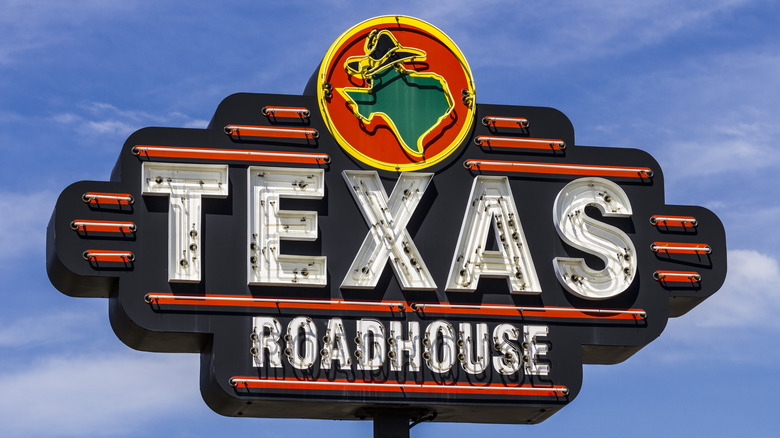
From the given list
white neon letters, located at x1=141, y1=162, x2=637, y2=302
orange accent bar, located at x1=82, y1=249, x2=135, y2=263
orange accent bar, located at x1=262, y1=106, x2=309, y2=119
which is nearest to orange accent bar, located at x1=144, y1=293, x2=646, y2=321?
white neon letters, located at x1=141, y1=162, x2=637, y2=302

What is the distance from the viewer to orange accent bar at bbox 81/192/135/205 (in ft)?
81.3

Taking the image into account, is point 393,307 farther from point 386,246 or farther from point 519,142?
point 519,142

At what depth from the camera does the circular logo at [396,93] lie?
26047 mm

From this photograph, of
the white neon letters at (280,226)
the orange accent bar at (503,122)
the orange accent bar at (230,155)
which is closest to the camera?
the white neon letters at (280,226)

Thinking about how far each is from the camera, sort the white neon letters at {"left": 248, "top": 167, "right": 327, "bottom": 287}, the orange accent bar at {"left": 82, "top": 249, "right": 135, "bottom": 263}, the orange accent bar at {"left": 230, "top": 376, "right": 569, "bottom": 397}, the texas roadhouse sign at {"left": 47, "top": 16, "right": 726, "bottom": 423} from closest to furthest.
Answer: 1. the orange accent bar at {"left": 230, "top": 376, "right": 569, "bottom": 397}
2. the orange accent bar at {"left": 82, "top": 249, "right": 135, "bottom": 263}
3. the texas roadhouse sign at {"left": 47, "top": 16, "right": 726, "bottom": 423}
4. the white neon letters at {"left": 248, "top": 167, "right": 327, "bottom": 287}

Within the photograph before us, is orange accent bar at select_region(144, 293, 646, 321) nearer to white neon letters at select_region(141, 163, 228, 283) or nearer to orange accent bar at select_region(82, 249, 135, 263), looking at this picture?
white neon letters at select_region(141, 163, 228, 283)

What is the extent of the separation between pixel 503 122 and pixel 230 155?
399 cm

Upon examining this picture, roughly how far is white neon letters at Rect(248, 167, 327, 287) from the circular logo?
2.93 feet

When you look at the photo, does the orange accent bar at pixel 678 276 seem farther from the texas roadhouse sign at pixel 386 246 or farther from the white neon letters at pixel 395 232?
the white neon letters at pixel 395 232

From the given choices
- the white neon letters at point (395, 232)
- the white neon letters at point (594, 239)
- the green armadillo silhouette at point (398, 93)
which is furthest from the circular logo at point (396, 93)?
the white neon letters at point (594, 239)

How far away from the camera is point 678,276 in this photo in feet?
85.7

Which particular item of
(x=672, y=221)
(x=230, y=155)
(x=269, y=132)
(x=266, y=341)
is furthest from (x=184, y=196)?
(x=672, y=221)

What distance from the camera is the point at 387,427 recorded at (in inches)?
981

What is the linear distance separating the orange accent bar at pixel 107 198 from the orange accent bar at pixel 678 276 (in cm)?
739
